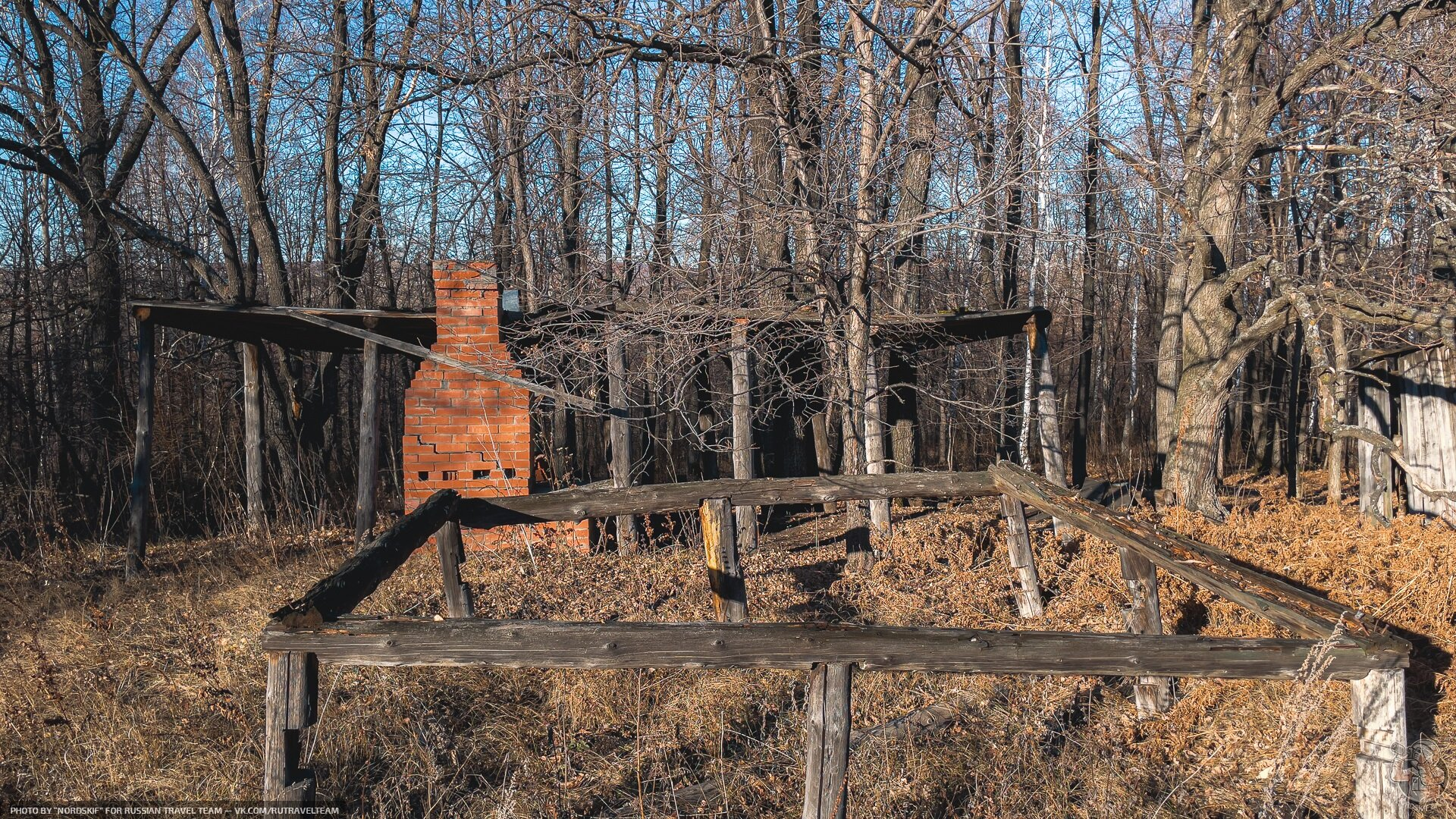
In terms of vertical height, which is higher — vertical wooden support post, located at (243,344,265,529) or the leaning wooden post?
vertical wooden support post, located at (243,344,265,529)

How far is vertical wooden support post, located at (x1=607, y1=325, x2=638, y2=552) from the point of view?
354 inches

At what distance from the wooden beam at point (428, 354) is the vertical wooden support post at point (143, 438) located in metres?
1.62

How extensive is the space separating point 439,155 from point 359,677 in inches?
186

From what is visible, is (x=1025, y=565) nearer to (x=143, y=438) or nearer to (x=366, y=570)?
(x=366, y=570)

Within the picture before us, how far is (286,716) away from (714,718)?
2.36 meters

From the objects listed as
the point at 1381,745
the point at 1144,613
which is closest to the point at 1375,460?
the point at 1144,613

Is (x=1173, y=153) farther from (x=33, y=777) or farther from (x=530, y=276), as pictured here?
(x=33, y=777)

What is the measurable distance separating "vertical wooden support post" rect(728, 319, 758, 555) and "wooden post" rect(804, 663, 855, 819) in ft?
17.2

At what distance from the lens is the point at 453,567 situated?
6043 mm

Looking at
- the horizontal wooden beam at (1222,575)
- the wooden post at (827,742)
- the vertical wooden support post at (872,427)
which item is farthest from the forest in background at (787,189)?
the wooden post at (827,742)

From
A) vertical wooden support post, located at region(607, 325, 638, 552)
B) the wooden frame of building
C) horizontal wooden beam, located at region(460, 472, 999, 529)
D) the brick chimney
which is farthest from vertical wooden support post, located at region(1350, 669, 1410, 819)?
the brick chimney

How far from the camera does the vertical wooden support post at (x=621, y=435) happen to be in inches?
354

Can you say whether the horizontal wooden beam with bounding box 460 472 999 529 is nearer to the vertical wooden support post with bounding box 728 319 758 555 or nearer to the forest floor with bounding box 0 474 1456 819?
the forest floor with bounding box 0 474 1456 819

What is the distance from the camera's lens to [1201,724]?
4.99 metres
